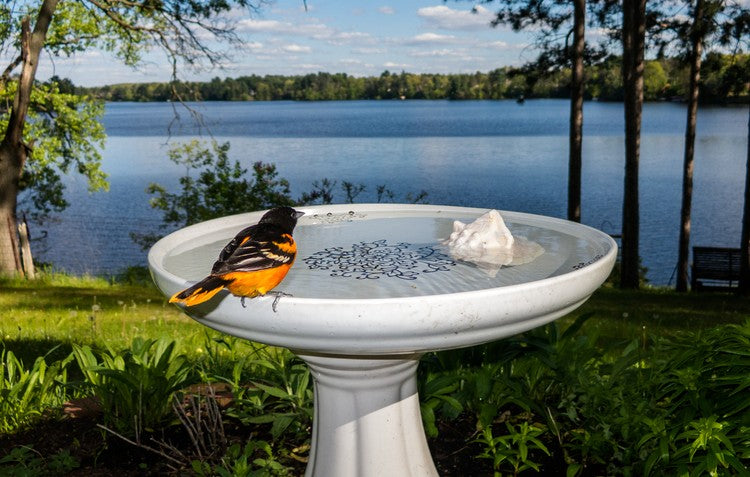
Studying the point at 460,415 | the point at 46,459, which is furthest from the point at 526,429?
the point at 46,459

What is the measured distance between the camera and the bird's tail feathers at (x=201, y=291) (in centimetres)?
179

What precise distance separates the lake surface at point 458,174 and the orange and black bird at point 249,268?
943 centimetres

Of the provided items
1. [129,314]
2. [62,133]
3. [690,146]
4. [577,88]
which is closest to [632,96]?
[577,88]

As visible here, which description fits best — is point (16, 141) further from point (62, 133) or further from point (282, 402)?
point (282, 402)

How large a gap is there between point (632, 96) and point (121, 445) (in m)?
10.4

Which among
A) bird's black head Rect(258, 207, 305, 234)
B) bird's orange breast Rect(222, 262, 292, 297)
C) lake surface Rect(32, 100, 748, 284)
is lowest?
lake surface Rect(32, 100, 748, 284)

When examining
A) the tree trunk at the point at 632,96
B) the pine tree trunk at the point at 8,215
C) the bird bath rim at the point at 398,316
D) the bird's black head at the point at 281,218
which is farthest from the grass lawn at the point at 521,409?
the pine tree trunk at the point at 8,215

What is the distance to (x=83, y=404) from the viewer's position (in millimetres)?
3469

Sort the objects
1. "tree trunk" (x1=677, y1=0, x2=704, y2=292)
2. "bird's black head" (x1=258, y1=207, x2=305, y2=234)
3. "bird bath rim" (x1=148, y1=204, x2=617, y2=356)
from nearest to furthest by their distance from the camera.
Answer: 1. "bird bath rim" (x1=148, y1=204, x2=617, y2=356)
2. "bird's black head" (x1=258, y1=207, x2=305, y2=234)
3. "tree trunk" (x1=677, y1=0, x2=704, y2=292)

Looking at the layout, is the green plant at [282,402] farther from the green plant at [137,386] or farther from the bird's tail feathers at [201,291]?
the bird's tail feathers at [201,291]

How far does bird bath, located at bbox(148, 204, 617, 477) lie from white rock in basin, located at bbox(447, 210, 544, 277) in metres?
0.08

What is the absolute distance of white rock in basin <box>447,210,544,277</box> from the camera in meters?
2.70

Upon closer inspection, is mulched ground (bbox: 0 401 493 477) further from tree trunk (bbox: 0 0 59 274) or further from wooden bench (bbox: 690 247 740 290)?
wooden bench (bbox: 690 247 740 290)

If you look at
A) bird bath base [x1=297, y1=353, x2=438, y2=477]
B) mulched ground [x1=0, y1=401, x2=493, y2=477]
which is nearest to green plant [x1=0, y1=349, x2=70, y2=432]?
mulched ground [x1=0, y1=401, x2=493, y2=477]
